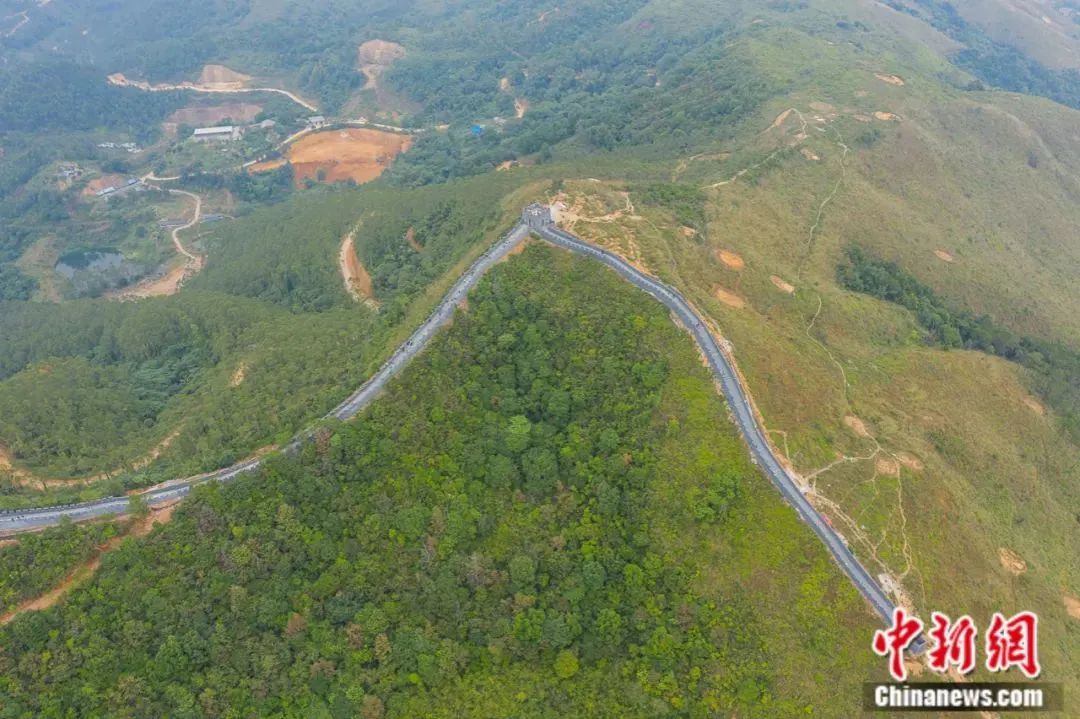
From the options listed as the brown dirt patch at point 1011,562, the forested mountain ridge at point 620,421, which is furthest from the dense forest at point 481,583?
the brown dirt patch at point 1011,562

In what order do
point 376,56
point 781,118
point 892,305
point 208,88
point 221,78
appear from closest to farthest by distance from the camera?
point 892,305 < point 781,118 < point 208,88 < point 221,78 < point 376,56

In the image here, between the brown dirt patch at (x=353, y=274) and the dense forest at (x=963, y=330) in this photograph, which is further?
the brown dirt patch at (x=353, y=274)

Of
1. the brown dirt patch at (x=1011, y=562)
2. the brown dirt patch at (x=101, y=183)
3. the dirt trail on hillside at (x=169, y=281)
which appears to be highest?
the brown dirt patch at (x=1011, y=562)

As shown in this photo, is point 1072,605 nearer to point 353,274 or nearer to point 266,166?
point 353,274

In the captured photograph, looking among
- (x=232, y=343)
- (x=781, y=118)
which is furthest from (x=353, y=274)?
(x=781, y=118)

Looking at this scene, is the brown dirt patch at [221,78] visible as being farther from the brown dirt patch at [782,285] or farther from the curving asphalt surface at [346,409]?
the brown dirt patch at [782,285]

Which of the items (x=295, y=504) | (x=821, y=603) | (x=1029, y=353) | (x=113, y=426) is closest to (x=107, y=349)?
(x=113, y=426)

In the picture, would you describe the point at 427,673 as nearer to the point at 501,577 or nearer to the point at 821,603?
the point at 501,577
